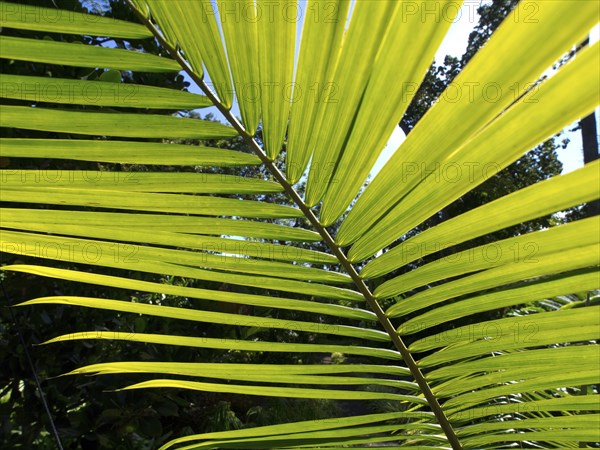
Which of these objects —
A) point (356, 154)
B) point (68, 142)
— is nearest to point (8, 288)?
point (68, 142)

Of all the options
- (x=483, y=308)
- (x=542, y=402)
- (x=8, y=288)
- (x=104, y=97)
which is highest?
(x=104, y=97)

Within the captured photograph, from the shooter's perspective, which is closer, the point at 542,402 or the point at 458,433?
the point at 542,402

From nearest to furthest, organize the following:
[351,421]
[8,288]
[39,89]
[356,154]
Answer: [39,89], [356,154], [351,421], [8,288]

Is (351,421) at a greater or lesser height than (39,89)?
lesser

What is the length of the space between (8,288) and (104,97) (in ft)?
7.95

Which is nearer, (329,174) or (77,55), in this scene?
(77,55)

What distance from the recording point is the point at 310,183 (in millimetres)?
672

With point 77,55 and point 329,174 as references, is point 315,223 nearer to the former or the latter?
point 329,174

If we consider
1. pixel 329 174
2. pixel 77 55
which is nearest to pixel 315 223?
pixel 329 174

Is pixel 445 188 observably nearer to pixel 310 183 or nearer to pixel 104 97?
pixel 310 183

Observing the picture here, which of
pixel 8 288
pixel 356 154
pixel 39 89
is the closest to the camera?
pixel 39 89

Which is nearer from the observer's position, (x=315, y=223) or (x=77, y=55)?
(x=77, y=55)

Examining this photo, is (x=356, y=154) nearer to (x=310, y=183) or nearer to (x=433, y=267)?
(x=310, y=183)

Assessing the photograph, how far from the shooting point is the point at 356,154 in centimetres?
63
